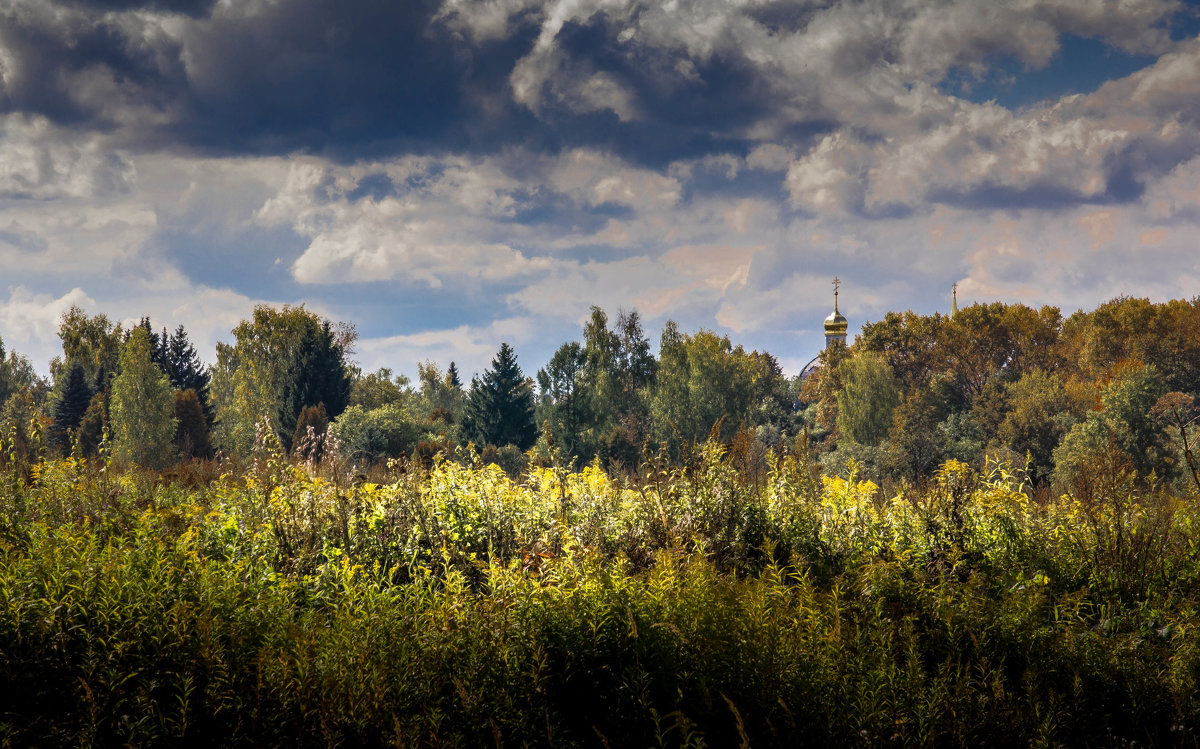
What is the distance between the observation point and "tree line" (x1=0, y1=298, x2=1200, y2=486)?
81.8ft

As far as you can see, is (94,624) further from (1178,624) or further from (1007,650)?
(1178,624)

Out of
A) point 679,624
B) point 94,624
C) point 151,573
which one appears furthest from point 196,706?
point 679,624

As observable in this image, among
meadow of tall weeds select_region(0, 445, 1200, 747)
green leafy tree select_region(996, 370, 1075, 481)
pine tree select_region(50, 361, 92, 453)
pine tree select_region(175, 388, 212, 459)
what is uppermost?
pine tree select_region(50, 361, 92, 453)

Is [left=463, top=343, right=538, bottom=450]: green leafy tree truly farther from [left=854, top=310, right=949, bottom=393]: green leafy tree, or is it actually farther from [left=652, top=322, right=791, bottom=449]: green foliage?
[left=854, top=310, right=949, bottom=393]: green leafy tree

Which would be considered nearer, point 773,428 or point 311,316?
point 773,428

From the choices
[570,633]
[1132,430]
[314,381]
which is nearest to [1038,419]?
[1132,430]

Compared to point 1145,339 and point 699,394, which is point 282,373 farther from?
point 1145,339

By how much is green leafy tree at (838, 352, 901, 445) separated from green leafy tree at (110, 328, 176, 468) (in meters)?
28.3

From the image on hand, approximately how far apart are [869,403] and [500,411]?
1720cm

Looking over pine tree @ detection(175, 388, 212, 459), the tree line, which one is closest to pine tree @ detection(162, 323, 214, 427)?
the tree line

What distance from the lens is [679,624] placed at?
3.35 meters

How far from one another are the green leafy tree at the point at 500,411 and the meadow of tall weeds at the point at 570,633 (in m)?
26.2

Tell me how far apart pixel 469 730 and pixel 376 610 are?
857 millimetres

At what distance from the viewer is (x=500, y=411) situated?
104 ft
